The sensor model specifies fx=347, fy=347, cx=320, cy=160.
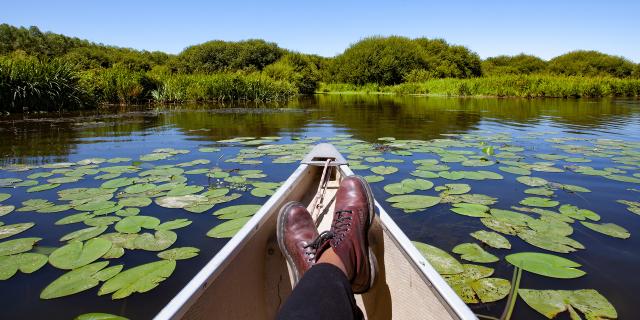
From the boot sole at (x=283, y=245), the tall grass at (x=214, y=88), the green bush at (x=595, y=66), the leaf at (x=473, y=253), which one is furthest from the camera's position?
the green bush at (x=595, y=66)

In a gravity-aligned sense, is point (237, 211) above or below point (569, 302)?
above

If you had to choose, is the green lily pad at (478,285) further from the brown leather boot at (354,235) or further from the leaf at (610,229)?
the leaf at (610,229)

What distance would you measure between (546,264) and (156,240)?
6.44ft

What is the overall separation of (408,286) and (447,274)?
0.59 meters

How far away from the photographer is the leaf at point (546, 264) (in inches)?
61.0

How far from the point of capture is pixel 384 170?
334 cm

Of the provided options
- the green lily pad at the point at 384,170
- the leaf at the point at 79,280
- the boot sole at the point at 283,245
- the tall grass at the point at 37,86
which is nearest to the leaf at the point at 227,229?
the leaf at the point at 79,280

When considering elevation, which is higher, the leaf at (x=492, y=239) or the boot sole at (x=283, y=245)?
the boot sole at (x=283, y=245)

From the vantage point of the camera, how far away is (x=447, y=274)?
1.56 metres

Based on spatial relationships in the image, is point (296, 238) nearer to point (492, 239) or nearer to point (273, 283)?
point (273, 283)

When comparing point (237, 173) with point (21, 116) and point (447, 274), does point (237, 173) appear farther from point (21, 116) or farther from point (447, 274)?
→ point (21, 116)

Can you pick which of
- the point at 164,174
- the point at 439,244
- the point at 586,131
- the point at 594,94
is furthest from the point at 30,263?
the point at 594,94

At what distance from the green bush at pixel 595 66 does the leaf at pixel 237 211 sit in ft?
133

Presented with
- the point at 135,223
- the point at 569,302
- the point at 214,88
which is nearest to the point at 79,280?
the point at 135,223
